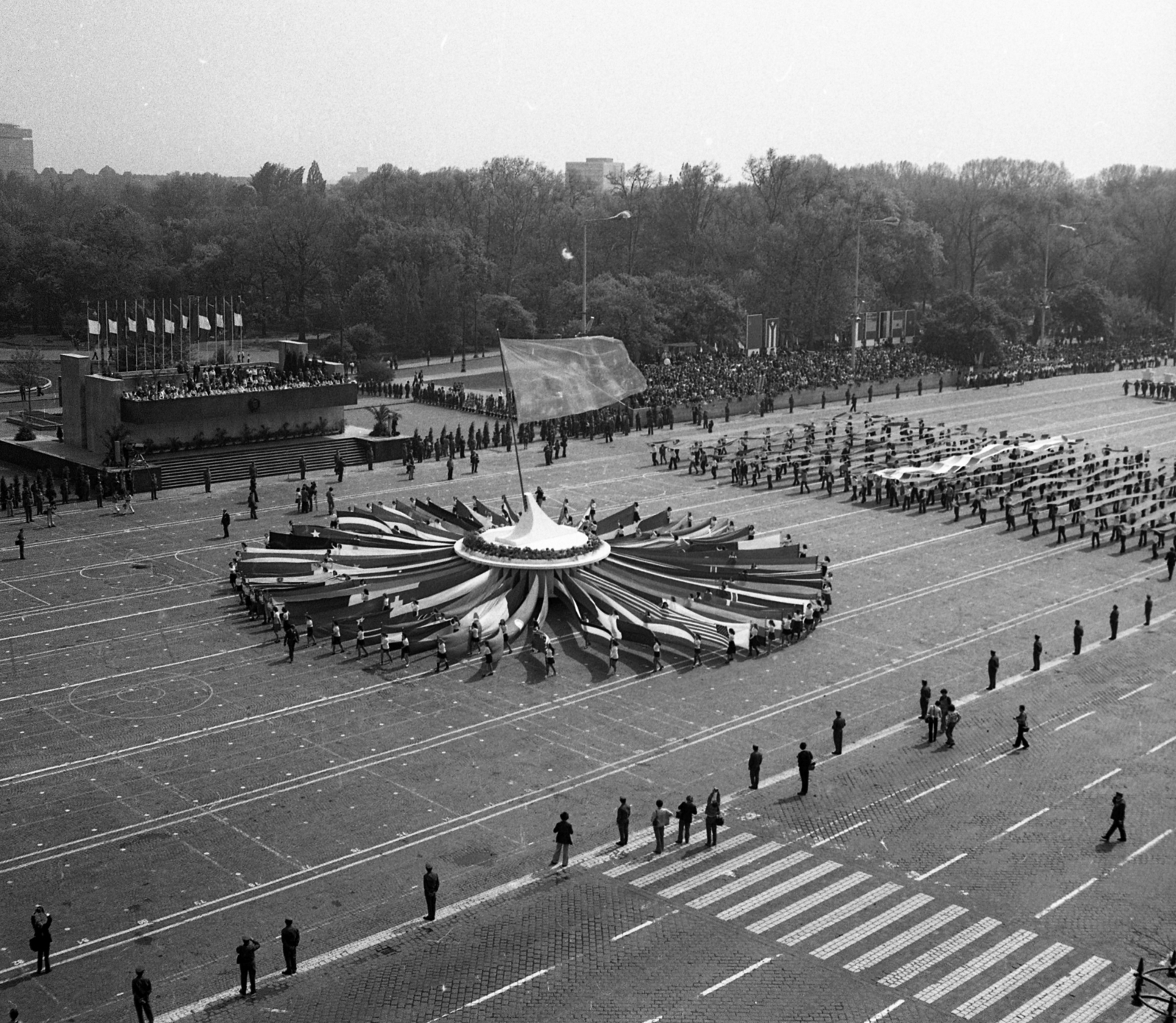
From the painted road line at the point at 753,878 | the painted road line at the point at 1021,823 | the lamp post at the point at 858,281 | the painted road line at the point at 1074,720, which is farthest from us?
the lamp post at the point at 858,281

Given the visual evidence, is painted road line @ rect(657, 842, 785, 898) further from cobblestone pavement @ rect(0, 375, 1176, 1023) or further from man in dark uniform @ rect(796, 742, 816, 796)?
man in dark uniform @ rect(796, 742, 816, 796)

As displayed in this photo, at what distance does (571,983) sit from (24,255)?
313ft

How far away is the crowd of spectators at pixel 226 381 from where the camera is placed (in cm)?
5947

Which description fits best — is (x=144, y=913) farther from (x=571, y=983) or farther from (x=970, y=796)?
(x=970, y=796)

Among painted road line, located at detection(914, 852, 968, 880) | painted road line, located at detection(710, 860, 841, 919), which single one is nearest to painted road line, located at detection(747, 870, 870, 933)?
painted road line, located at detection(710, 860, 841, 919)

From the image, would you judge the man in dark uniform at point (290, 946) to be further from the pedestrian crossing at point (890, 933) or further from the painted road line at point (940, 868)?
the painted road line at point (940, 868)

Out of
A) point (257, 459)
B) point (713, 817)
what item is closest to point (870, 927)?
point (713, 817)

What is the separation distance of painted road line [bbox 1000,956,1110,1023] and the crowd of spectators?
154 feet

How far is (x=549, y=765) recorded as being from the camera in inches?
1083

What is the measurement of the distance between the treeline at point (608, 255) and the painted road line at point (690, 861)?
56382mm

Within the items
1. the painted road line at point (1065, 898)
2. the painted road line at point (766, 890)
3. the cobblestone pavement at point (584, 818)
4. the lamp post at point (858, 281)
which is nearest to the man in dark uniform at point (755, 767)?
the cobblestone pavement at point (584, 818)

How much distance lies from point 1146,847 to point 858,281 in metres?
78.2

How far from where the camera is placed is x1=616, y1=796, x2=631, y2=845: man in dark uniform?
934 inches

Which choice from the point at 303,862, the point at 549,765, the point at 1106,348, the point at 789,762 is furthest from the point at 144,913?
the point at 1106,348
